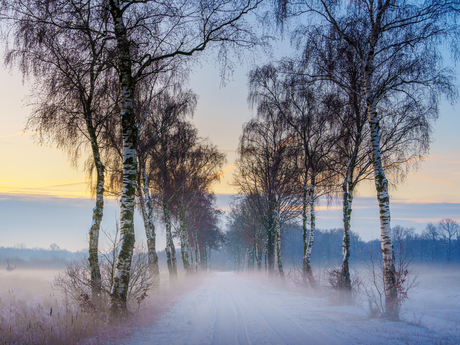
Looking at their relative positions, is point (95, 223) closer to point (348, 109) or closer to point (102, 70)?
point (102, 70)

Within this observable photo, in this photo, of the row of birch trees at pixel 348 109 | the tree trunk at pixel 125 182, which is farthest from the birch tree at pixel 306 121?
the tree trunk at pixel 125 182

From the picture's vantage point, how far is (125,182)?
23.1 feet

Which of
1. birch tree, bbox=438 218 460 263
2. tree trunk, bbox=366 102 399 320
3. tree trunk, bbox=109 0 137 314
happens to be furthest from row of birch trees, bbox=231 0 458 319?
birch tree, bbox=438 218 460 263

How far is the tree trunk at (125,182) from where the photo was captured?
6.70 m

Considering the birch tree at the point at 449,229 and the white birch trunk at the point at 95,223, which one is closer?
the white birch trunk at the point at 95,223

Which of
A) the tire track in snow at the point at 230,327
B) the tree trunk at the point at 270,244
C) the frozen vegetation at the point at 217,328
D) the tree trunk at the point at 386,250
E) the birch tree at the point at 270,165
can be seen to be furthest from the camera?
the tree trunk at the point at 270,244

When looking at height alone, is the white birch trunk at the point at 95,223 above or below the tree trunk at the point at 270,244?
above

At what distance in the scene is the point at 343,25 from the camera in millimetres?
9258

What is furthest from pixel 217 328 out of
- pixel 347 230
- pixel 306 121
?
pixel 306 121

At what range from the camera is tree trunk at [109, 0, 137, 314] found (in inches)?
264

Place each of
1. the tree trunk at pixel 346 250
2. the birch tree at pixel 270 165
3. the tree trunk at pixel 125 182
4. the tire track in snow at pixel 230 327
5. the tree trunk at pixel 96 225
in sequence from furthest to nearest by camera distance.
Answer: the birch tree at pixel 270 165, the tree trunk at pixel 346 250, the tree trunk at pixel 96 225, the tree trunk at pixel 125 182, the tire track in snow at pixel 230 327

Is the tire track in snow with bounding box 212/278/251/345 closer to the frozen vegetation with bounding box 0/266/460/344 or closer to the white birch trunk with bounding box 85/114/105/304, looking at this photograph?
the frozen vegetation with bounding box 0/266/460/344

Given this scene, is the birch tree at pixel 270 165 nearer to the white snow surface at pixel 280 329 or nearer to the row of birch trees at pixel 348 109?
the row of birch trees at pixel 348 109

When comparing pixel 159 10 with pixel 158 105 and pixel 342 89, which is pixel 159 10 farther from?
pixel 342 89
